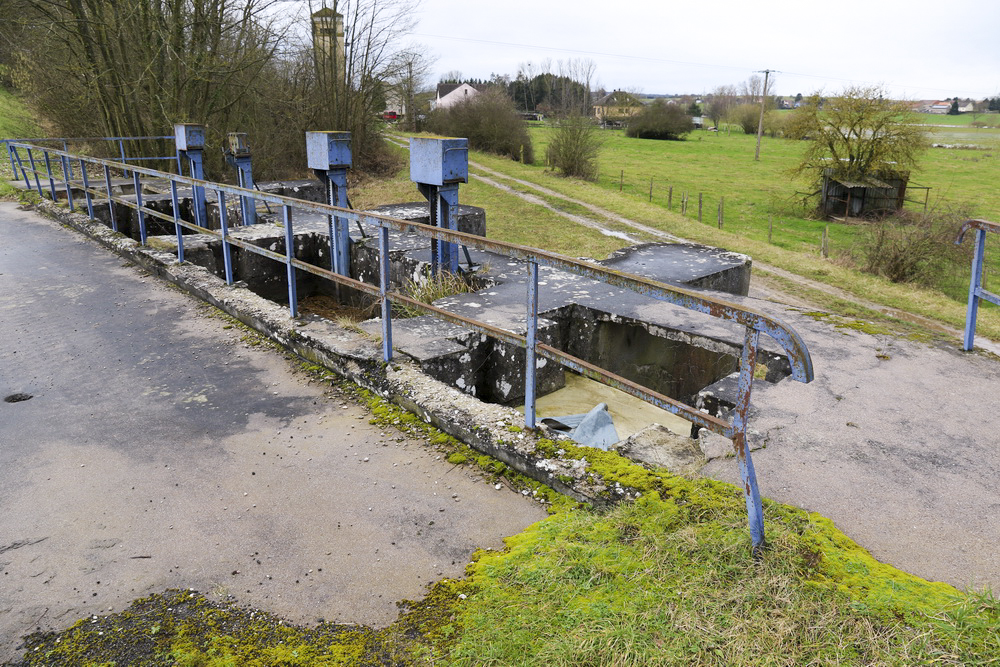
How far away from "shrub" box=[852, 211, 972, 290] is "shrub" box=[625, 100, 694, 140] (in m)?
52.6

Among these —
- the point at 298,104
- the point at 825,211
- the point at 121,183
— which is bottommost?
the point at 825,211

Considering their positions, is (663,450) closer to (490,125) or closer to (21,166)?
(21,166)

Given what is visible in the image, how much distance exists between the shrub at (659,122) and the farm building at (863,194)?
38.3m

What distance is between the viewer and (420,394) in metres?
3.91

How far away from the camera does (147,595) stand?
247 centimetres

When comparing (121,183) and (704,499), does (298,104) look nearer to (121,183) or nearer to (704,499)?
(121,183)

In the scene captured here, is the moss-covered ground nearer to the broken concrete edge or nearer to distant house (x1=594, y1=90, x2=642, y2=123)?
the broken concrete edge

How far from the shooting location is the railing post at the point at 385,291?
4.00 meters

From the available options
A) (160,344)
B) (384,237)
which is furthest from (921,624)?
(160,344)

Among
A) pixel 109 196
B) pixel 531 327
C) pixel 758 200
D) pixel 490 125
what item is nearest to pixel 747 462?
pixel 531 327

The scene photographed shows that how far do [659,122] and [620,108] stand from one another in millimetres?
4090

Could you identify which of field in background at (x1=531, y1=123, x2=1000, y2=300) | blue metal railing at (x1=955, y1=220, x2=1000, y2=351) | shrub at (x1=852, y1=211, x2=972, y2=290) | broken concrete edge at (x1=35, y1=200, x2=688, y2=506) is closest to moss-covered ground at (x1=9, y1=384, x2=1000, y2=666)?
broken concrete edge at (x1=35, y1=200, x2=688, y2=506)

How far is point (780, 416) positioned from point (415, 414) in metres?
2.02

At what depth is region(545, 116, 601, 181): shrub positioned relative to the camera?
95.2ft
